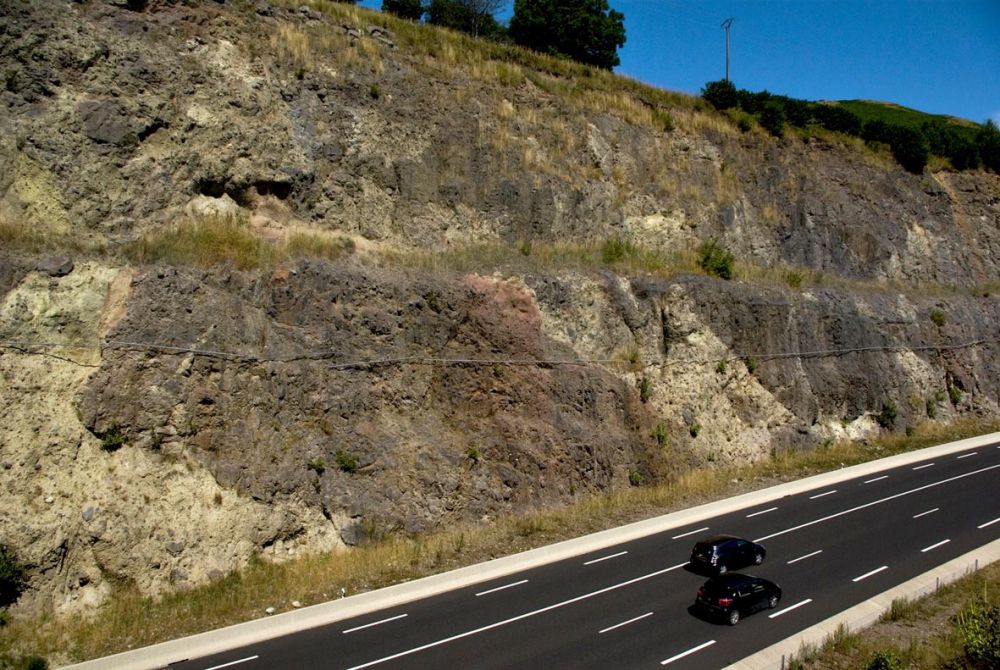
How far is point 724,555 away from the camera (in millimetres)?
20172

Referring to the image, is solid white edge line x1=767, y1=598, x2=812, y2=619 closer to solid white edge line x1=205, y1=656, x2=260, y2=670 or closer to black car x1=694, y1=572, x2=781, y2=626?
black car x1=694, y1=572, x2=781, y2=626

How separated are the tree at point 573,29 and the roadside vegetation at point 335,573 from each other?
34.0m

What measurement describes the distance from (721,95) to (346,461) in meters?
36.5

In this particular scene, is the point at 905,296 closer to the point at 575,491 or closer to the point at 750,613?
the point at 575,491

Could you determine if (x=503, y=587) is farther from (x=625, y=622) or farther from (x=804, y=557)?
(x=804, y=557)

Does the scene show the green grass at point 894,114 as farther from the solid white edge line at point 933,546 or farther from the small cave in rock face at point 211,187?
the small cave in rock face at point 211,187

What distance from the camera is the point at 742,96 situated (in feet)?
158

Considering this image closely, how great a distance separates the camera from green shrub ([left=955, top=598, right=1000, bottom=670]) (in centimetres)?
1482

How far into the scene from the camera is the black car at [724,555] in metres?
20.0

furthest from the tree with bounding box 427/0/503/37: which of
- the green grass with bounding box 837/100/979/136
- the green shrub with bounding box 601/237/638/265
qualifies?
the green grass with bounding box 837/100/979/136

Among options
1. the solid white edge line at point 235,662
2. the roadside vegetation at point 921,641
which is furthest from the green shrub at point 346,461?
the roadside vegetation at point 921,641

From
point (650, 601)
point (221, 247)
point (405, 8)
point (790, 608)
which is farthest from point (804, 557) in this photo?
point (405, 8)

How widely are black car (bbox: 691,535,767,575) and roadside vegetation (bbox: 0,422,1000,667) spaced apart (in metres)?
4.62

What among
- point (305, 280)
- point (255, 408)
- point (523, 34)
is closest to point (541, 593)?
point (255, 408)
